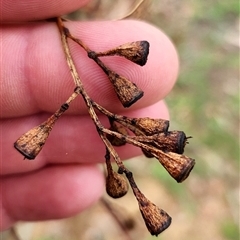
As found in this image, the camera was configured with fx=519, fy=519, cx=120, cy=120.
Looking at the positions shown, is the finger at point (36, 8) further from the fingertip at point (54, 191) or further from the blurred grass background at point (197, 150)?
the blurred grass background at point (197, 150)

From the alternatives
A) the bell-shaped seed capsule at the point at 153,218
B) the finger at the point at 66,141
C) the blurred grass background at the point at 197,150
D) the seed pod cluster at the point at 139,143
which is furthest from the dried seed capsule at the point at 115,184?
the blurred grass background at the point at 197,150

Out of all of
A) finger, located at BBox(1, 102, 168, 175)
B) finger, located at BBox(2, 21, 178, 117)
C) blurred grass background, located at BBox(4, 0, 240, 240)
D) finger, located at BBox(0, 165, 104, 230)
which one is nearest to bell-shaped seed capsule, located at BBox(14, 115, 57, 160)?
finger, located at BBox(2, 21, 178, 117)

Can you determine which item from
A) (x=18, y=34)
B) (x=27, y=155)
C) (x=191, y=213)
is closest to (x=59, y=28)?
(x=18, y=34)

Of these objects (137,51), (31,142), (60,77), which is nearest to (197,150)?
(60,77)

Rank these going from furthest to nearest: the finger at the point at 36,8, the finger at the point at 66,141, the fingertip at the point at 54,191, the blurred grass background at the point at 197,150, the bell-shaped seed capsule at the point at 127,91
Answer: the blurred grass background at the point at 197,150 → the fingertip at the point at 54,191 → the finger at the point at 66,141 → the finger at the point at 36,8 → the bell-shaped seed capsule at the point at 127,91

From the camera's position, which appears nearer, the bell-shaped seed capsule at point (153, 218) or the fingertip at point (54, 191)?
the bell-shaped seed capsule at point (153, 218)

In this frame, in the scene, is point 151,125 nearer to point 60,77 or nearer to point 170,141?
point 170,141
